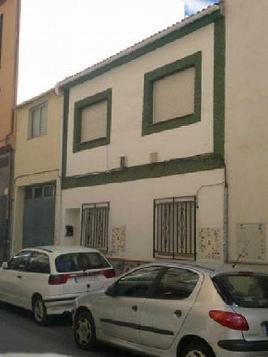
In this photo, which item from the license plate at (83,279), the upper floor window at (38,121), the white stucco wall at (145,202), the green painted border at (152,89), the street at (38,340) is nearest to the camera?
the street at (38,340)

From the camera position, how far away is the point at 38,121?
20.1 metres

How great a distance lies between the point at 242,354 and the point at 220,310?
1.73 feet

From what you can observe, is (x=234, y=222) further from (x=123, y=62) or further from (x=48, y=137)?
(x=48, y=137)

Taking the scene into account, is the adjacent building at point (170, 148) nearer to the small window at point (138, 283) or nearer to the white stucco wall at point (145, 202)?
the white stucco wall at point (145, 202)

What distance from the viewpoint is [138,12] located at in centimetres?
2250

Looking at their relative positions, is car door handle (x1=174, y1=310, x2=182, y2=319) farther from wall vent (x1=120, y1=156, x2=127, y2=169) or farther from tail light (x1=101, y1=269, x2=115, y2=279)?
wall vent (x1=120, y1=156, x2=127, y2=169)

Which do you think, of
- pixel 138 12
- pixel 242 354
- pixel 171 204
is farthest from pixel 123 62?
pixel 242 354

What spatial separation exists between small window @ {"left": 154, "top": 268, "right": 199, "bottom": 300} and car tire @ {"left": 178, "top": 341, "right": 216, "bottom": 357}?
0.59 meters

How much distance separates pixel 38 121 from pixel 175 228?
860 centimetres

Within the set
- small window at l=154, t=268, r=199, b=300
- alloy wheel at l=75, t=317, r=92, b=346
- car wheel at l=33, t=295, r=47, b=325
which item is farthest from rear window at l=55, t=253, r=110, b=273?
small window at l=154, t=268, r=199, b=300

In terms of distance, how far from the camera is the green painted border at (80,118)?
1599 cm

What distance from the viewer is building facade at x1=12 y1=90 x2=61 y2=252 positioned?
1855 cm

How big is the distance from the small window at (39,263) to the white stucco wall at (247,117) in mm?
3514

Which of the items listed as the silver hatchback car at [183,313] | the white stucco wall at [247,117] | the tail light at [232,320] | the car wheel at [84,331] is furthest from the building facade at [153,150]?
the tail light at [232,320]
